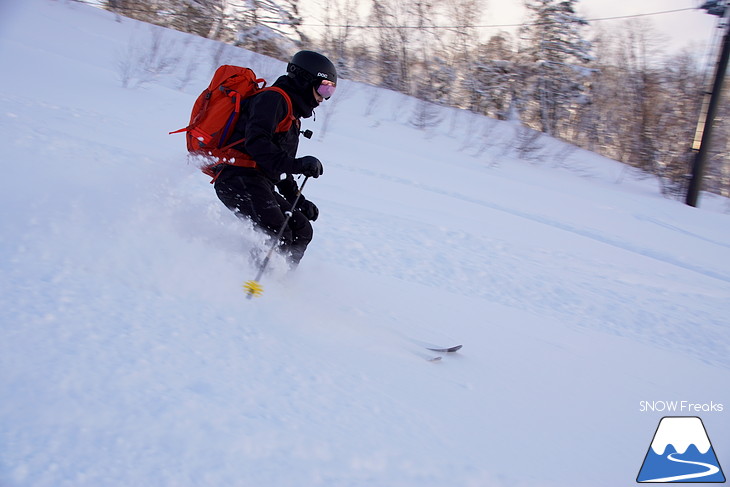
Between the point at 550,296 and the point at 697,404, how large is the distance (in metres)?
1.71

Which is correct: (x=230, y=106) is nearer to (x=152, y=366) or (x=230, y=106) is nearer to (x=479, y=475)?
Result: (x=152, y=366)

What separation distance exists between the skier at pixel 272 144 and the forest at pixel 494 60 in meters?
18.3

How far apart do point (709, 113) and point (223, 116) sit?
44.3 feet

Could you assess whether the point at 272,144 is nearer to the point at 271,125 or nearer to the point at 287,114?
the point at 271,125

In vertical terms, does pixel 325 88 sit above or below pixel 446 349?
above

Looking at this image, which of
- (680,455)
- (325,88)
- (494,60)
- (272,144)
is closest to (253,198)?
(272,144)

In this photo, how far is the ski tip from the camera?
10.7 ft

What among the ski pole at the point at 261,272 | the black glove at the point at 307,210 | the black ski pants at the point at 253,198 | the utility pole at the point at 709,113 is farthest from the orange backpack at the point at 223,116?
the utility pole at the point at 709,113

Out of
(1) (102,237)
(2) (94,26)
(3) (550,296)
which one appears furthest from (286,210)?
(2) (94,26)

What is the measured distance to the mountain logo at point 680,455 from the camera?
8.17ft

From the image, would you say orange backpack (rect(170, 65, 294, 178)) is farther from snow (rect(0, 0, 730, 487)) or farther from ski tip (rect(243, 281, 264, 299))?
ski tip (rect(243, 281, 264, 299))

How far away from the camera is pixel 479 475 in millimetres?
2166

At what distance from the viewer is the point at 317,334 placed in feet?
10.0

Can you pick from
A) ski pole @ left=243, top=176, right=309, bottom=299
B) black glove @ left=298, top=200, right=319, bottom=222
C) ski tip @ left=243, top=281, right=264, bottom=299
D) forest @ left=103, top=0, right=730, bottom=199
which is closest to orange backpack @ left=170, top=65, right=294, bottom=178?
ski pole @ left=243, top=176, right=309, bottom=299
